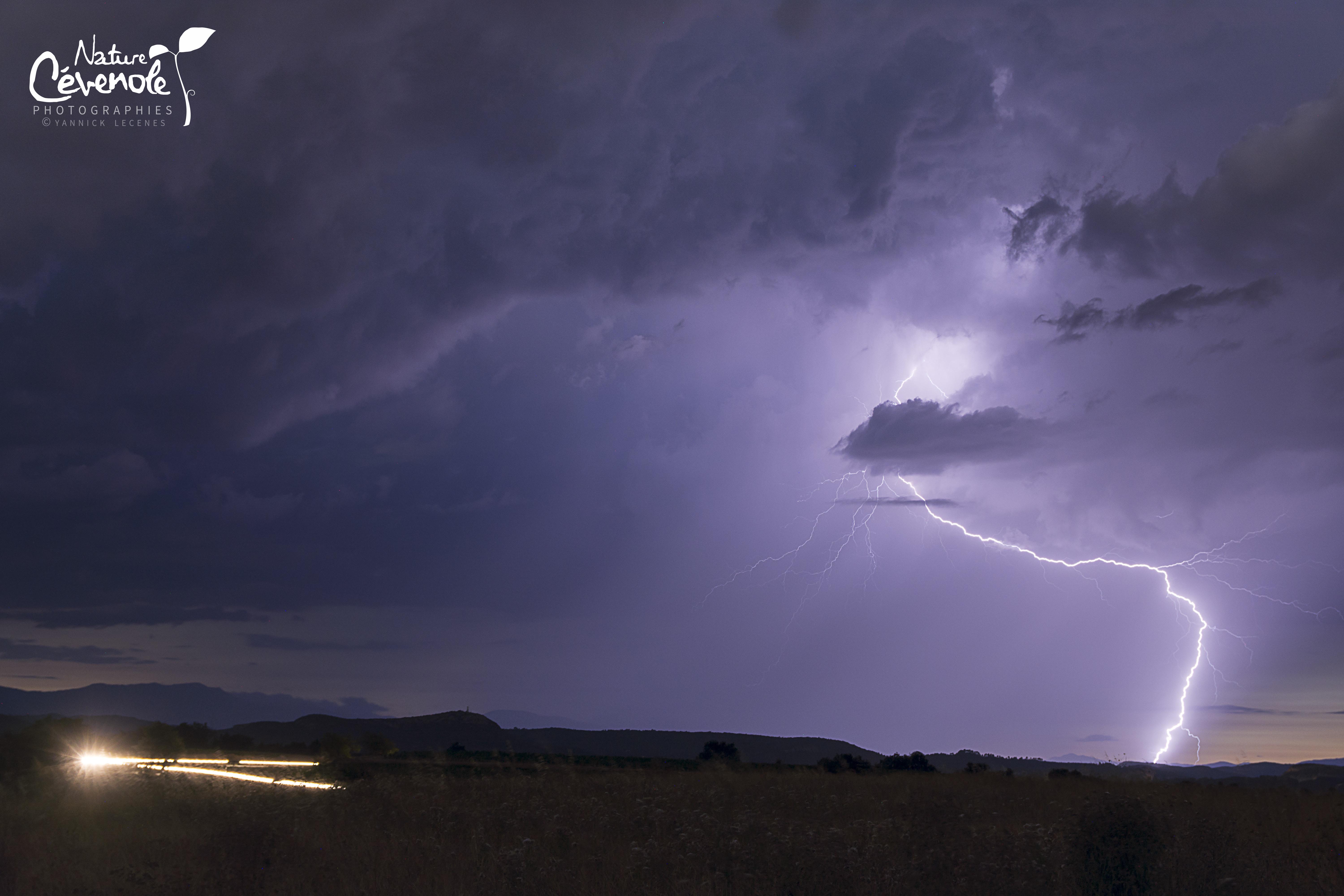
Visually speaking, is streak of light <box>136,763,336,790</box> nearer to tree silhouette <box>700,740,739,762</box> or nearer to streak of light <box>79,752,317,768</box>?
streak of light <box>79,752,317,768</box>

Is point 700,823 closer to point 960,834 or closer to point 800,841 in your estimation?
point 800,841

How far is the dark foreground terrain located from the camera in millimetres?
9883

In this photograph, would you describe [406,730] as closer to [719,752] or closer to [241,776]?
[719,752]

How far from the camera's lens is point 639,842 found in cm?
1192

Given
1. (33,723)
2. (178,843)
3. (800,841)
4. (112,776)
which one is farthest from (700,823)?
(33,723)

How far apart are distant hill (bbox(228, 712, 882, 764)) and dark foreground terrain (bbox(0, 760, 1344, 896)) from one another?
Answer: 58361 millimetres

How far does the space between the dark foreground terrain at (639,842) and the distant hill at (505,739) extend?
58361mm

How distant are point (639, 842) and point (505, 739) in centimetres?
7887

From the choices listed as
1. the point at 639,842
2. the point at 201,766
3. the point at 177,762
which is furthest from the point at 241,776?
the point at 639,842

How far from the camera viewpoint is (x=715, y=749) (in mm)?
55031

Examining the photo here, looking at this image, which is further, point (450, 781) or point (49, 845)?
point (450, 781)

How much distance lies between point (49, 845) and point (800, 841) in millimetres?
10224

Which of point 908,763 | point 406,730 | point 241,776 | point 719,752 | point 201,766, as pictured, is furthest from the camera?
point 406,730

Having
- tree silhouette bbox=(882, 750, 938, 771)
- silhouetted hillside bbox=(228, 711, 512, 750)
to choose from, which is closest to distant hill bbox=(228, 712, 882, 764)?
silhouetted hillside bbox=(228, 711, 512, 750)
